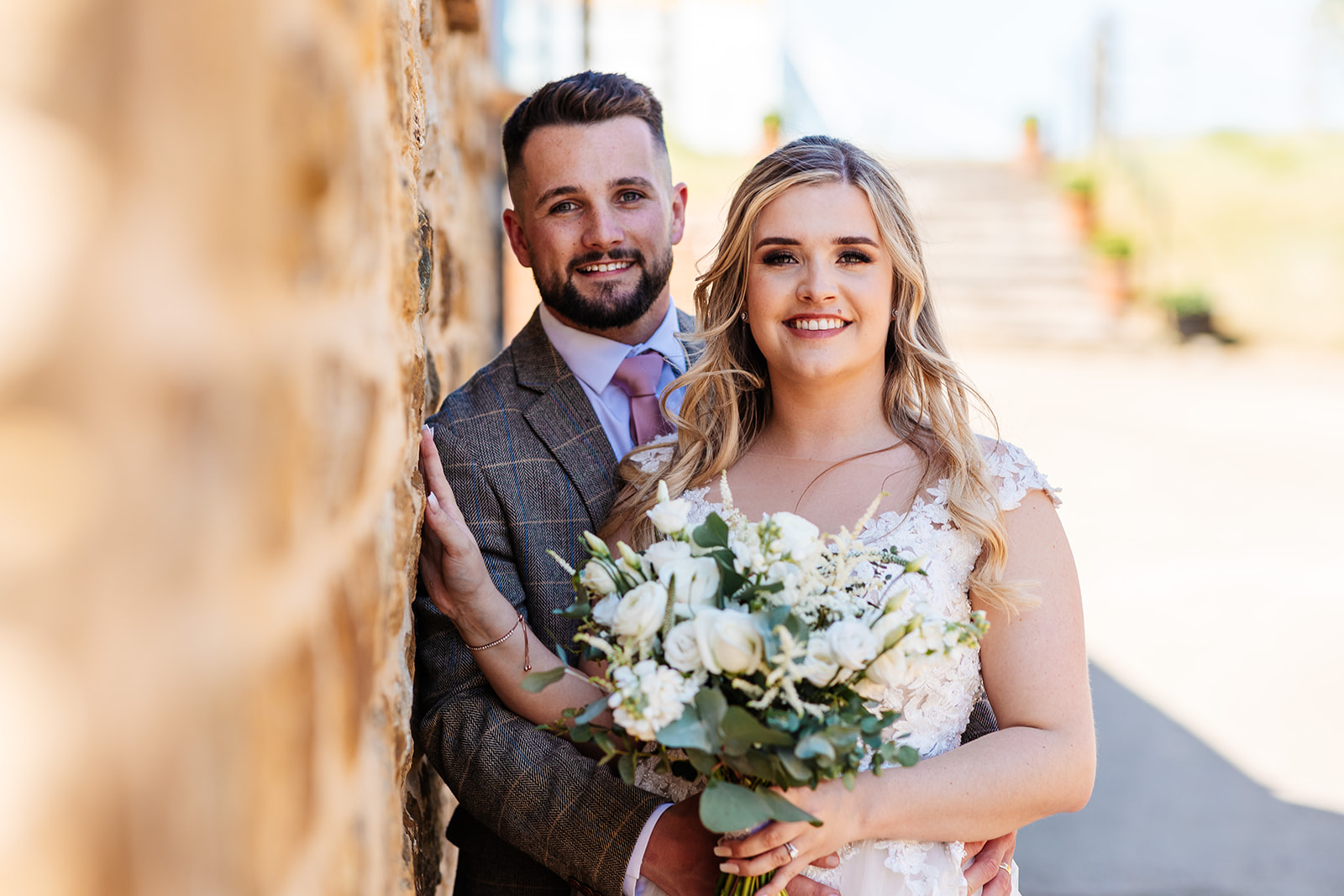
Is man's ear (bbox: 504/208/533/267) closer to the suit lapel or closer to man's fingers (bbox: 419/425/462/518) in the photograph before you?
the suit lapel

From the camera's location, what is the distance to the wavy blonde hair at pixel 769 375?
2189mm

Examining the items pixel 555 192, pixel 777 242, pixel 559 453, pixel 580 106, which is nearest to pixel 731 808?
pixel 559 453

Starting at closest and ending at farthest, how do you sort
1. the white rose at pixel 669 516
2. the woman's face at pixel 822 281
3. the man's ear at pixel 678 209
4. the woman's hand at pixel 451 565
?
the white rose at pixel 669 516
the woman's hand at pixel 451 565
the woman's face at pixel 822 281
the man's ear at pixel 678 209

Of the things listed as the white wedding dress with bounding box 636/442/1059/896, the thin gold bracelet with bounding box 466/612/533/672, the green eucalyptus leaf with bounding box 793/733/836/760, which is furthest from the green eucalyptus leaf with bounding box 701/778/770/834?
the thin gold bracelet with bounding box 466/612/533/672

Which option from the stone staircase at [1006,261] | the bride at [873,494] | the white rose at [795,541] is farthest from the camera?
the stone staircase at [1006,261]

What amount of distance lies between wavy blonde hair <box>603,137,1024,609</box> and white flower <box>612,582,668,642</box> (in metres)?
0.59

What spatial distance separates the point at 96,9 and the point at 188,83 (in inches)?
3.0

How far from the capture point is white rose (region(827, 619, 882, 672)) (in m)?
1.46

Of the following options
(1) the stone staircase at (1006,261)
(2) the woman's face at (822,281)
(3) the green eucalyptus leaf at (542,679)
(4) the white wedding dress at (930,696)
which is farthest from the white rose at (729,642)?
(1) the stone staircase at (1006,261)

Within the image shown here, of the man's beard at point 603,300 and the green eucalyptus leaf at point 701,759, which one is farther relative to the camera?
the man's beard at point 603,300

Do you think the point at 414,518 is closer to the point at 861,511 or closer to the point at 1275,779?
the point at 861,511

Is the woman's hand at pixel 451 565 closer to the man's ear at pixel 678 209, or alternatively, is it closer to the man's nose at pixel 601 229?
the man's nose at pixel 601 229

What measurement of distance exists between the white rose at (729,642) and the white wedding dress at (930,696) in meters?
0.40

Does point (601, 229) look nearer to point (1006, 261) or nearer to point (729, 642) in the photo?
point (729, 642)
